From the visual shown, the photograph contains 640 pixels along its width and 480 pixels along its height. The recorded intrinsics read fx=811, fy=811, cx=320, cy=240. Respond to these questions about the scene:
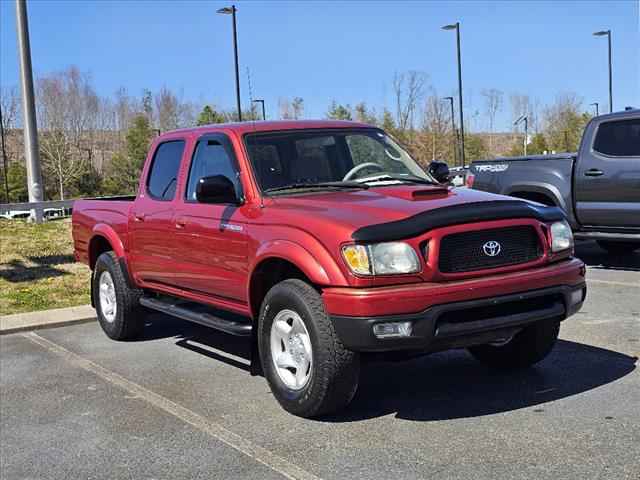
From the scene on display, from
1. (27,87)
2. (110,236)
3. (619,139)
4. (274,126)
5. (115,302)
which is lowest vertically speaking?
(115,302)

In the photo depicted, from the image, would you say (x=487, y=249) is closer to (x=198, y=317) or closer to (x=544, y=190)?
(x=198, y=317)

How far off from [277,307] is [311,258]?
0.47 m

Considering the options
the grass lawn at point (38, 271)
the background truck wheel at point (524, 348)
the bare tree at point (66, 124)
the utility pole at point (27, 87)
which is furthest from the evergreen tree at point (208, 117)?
the background truck wheel at point (524, 348)

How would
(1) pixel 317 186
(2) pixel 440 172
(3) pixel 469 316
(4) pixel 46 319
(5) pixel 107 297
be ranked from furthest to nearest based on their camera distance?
(4) pixel 46 319 < (5) pixel 107 297 < (2) pixel 440 172 < (1) pixel 317 186 < (3) pixel 469 316

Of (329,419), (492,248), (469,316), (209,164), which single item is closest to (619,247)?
(209,164)

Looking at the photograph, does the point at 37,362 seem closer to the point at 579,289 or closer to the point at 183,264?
the point at 183,264

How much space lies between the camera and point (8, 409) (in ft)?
18.6

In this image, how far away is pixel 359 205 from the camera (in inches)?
199

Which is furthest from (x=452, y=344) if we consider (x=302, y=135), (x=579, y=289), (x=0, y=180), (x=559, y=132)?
(x=559, y=132)

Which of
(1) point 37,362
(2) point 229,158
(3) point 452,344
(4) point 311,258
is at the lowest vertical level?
(1) point 37,362

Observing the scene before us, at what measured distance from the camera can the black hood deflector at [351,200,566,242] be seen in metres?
4.58

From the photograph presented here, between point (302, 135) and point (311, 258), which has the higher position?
point (302, 135)

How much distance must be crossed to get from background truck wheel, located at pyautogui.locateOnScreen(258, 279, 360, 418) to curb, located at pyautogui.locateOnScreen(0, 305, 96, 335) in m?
4.18

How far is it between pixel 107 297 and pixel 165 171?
162 cm
